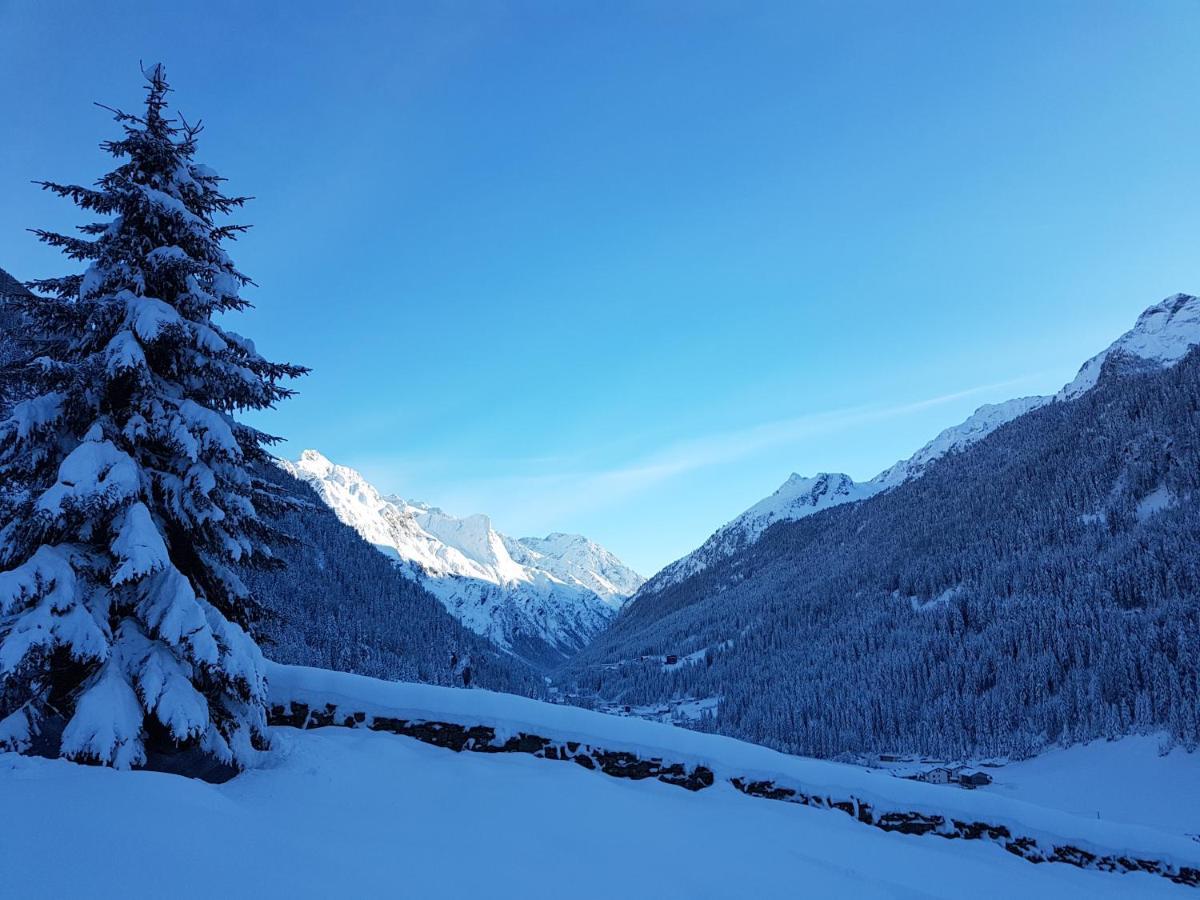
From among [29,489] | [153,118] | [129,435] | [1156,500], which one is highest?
[1156,500]

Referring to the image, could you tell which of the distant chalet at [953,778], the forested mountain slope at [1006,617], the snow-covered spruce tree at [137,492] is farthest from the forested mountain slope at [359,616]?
the snow-covered spruce tree at [137,492]

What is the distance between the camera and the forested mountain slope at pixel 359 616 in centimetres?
11069

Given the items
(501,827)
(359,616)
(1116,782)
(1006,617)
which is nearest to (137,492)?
(501,827)

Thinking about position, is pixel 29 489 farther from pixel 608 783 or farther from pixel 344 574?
pixel 344 574

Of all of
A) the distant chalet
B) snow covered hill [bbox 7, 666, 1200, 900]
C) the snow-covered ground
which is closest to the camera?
snow covered hill [bbox 7, 666, 1200, 900]

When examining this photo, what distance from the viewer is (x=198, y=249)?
10.3 m

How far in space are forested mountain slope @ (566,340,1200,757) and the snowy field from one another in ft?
296

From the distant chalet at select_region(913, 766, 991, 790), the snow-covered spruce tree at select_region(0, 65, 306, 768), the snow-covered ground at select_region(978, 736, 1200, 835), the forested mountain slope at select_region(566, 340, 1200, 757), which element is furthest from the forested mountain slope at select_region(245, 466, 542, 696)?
the snow-covered spruce tree at select_region(0, 65, 306, 768)

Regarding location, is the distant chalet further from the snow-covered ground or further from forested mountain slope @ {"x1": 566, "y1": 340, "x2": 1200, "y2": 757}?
forested mountain slope @ {"x1": 566, "y1": 340, "x2": 1200, "y2": 757}

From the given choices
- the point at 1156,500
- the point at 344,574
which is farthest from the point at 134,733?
the point at 1156,500

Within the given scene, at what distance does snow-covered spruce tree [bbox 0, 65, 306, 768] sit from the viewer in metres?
7.40

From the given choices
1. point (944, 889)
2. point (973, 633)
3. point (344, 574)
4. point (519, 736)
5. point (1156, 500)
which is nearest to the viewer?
point (944, 889)

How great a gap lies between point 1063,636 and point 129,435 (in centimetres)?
12048

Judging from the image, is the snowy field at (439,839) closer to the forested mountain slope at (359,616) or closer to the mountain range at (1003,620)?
the mountain range at (1003,620)
